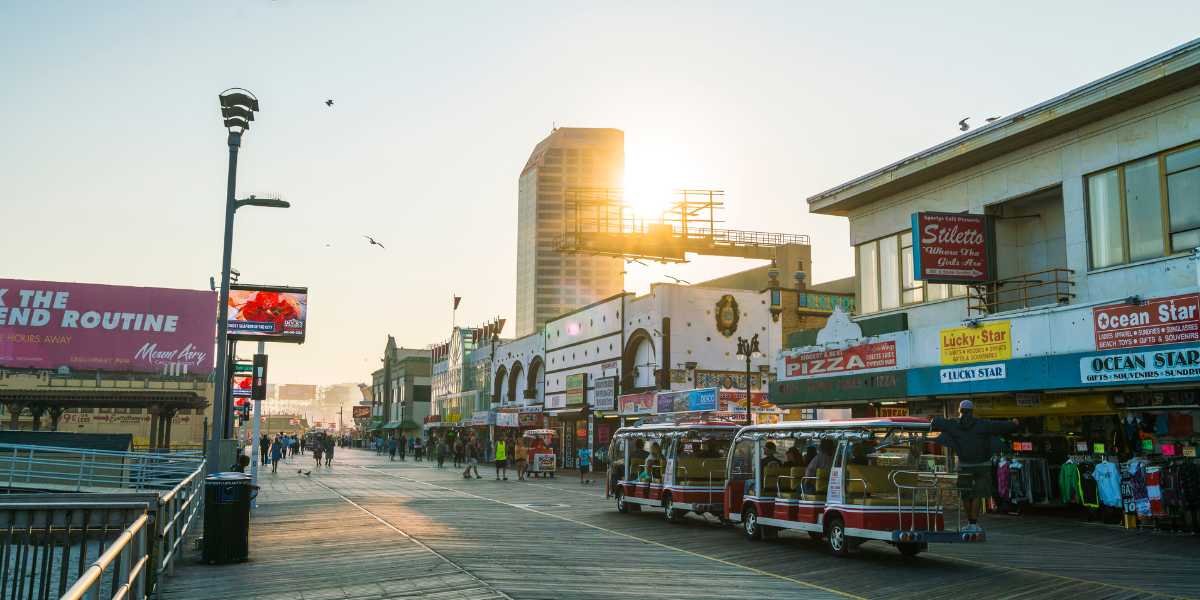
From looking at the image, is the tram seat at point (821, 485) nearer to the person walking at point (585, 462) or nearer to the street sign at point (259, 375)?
the street sign at point (259, 375)

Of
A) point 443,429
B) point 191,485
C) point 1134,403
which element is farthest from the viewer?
point 443,429

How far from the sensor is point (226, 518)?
13.9 meters

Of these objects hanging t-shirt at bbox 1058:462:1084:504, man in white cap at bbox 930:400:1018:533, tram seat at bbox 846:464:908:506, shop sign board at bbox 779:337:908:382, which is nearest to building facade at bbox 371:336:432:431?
shop sign board at bbox 779:337:908:382

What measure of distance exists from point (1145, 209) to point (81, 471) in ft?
89.3

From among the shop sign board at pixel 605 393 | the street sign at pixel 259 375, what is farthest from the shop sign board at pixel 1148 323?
the shop sign board at pixel 605 393

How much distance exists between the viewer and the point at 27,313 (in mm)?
58750

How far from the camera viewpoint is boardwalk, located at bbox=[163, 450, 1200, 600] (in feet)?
38.7

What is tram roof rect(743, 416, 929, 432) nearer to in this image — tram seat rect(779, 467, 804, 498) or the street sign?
tram seat rect(779, 467, 804, 498)

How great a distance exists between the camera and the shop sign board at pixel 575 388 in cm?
5397

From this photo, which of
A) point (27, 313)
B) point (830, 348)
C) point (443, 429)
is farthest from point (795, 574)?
point (443, 429)

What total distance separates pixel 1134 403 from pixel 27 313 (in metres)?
61.0

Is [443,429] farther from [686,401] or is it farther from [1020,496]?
[1020,496]

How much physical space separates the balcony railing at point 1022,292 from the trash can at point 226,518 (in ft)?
58.5

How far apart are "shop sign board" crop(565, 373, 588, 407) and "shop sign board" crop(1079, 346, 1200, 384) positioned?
35595mm
